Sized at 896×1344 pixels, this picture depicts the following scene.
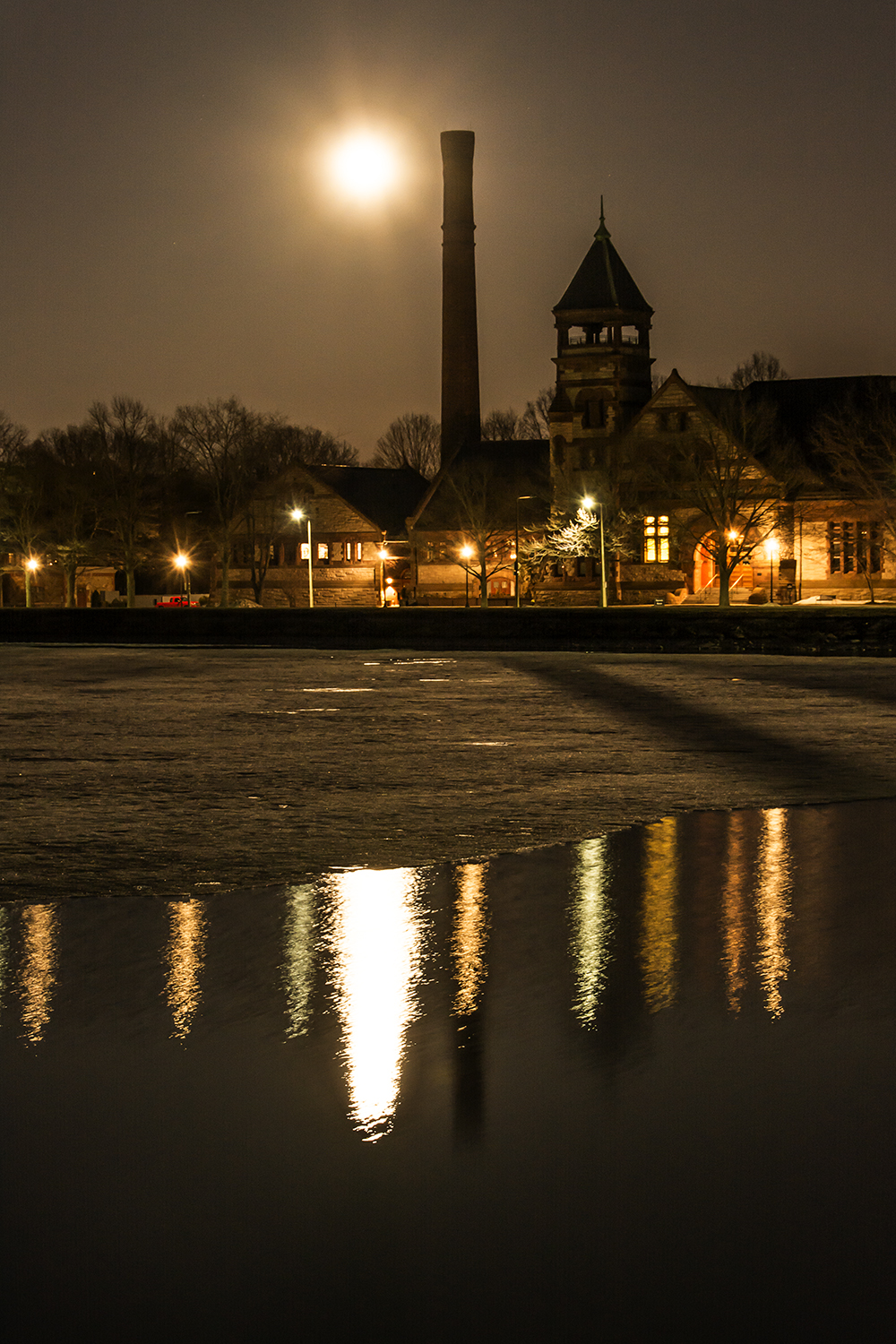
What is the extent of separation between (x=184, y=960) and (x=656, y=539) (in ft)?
221

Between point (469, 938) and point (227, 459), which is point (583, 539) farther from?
point (469, 938)

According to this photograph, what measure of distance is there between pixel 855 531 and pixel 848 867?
64.6 metres

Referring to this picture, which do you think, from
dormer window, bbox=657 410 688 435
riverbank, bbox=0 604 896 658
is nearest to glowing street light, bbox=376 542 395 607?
dormer window, bbox=657 410 688 435

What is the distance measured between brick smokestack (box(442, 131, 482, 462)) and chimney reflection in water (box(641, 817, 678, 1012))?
7697 centimetres

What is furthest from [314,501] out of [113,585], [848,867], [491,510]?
[848,867]

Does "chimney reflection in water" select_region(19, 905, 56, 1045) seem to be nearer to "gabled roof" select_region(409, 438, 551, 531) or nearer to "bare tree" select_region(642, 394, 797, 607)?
"bare tree" select_region(642, 394, 797, 607)

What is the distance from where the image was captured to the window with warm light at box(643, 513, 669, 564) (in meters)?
71.3

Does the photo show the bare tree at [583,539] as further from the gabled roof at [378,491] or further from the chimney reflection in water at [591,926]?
the chimney reflection in water at [591,926]

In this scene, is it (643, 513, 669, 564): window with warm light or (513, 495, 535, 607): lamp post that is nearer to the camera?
(643, 513, 669, 564): window with warm light

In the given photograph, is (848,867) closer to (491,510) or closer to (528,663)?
(528,663)

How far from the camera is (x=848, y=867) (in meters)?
8.39

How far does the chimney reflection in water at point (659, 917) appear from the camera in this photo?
19.9ft

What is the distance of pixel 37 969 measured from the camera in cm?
636

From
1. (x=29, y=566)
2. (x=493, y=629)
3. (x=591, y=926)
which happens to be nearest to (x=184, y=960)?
(x=591, y=926)
